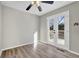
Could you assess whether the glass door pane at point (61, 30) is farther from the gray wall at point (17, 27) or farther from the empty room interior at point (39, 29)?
the gray wall at point (17, 27)

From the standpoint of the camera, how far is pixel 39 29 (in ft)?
25.3

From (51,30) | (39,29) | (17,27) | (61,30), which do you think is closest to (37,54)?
(61,30)

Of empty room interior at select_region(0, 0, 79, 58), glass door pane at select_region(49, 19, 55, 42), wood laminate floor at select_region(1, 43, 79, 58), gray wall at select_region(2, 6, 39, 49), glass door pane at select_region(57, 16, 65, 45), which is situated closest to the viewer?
wood laminate floor at select_region(1, 43, 79, 58)

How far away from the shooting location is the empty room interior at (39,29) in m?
4.16

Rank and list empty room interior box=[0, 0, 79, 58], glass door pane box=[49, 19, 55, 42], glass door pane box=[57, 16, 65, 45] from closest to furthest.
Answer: empty room interior box=[0, 0, 79, 58], glass door pane box=[57, 16, 65, 45], glass door pane box=[49, 19, 55, 42]

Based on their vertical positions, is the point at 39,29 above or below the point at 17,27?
below

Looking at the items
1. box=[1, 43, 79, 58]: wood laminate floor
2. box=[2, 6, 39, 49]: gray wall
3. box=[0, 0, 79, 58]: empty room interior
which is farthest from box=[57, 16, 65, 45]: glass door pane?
box=[2, 6, 39, 49]: gray wall

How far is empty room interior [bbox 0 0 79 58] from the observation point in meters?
4.16

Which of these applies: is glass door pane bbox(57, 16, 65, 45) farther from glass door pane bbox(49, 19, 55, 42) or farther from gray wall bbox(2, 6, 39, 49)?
gray wall bbox(2, 6, 39, 49)

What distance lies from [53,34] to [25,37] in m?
2.04

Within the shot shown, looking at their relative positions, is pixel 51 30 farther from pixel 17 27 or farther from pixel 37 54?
pixel 37 54

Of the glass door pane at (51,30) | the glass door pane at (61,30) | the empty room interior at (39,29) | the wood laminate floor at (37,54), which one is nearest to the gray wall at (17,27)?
the empty room interior at (39,29)

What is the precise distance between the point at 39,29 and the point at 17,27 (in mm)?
2369

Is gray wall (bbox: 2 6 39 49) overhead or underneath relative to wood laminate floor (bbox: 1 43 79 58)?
overhead
